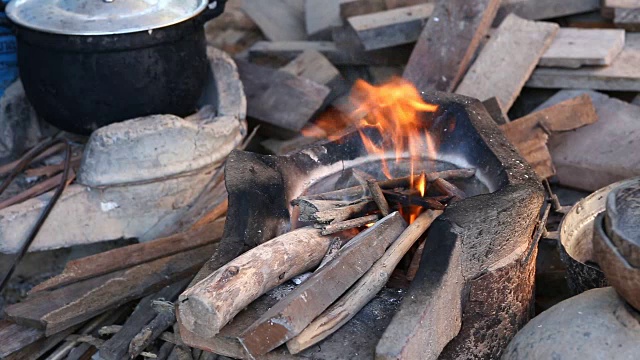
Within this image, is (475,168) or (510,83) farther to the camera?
(510,83)

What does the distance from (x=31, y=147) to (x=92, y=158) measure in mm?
785

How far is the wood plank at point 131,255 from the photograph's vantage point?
12.6ft

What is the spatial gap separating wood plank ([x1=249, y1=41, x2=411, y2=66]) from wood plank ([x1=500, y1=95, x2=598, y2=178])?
1263 mm

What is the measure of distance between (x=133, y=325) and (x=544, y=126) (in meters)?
2.26

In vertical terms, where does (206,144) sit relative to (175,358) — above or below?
above

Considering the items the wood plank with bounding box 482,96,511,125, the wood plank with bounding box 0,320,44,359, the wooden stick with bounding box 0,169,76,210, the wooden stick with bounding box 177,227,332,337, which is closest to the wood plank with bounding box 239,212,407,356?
the wooden stick with bounding box 177,227,332,337

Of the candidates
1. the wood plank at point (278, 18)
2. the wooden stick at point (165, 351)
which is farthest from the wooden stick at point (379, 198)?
the wood plank at point (278, 18)

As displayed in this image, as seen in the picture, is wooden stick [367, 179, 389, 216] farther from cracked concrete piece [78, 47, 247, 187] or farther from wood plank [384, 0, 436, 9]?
wood plank [384, 0, 436, 9]

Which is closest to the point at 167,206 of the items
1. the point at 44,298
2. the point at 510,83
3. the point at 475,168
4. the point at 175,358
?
the point at 44,298

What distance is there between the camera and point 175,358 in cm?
342

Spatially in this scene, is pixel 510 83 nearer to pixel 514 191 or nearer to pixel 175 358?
pixel 514 191

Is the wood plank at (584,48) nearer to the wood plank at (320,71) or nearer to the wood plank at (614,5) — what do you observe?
the wood plank at (614,5)

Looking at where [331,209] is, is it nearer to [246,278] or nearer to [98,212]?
[246,278]

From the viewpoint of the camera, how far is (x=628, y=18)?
4.86 m
